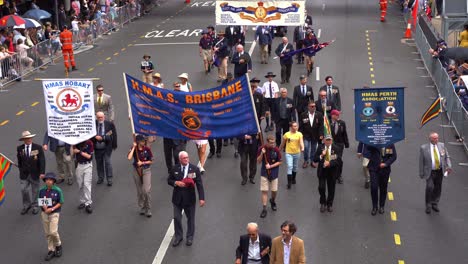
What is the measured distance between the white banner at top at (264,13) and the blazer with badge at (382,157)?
17.4 m

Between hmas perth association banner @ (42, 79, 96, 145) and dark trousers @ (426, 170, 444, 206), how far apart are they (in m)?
6.80

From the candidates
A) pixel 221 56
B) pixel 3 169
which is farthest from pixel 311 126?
pixel 221 56

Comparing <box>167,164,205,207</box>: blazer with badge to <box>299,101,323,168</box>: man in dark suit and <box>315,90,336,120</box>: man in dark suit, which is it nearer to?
<box>299,101,323,168</box>: man in dark suit

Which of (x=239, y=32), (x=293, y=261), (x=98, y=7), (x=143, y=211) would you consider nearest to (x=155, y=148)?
(x=143, y=211)

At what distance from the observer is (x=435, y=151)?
54.7 ft

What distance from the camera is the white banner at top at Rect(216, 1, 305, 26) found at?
3394 centimetres

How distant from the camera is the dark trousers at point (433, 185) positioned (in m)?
16.7

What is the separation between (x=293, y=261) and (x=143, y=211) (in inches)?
216

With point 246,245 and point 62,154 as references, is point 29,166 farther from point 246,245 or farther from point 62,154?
point 246,245

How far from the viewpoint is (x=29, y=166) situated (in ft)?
55.6

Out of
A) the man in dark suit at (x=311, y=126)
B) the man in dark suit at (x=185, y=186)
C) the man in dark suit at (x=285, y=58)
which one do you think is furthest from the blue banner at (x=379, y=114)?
the man in dark suit at (x=285, y=58)

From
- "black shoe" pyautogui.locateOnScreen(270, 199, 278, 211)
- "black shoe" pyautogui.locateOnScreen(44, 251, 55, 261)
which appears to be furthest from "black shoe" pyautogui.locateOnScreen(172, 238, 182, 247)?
"black shoe" pyautogui.locateOnScreen(270, 199, 278, 211)

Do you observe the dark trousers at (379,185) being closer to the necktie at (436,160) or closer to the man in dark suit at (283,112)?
the necktie at (436,160)

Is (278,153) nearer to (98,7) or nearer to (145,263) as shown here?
(145,263)
